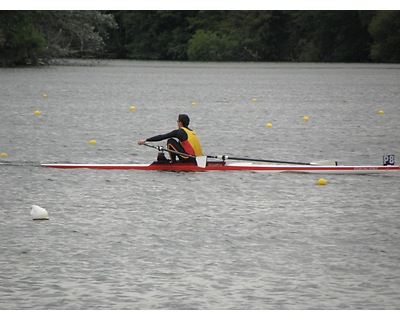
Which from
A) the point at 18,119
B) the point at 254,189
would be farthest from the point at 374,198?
the point at 18,119

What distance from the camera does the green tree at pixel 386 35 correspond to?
76312mm

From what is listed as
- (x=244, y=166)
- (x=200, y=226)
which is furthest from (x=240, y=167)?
(x=200, y=226)

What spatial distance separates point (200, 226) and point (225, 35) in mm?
87581

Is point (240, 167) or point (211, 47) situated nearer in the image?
point (240, 167)

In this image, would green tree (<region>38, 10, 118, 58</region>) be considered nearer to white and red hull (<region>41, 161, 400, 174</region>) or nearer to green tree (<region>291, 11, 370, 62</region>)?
green tree (<region>291, 11, 370, 62</region>)

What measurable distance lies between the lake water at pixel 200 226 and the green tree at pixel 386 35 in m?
56.8

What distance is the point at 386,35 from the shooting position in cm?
7800

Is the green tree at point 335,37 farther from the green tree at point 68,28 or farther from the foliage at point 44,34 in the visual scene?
the green tree at point 68,28

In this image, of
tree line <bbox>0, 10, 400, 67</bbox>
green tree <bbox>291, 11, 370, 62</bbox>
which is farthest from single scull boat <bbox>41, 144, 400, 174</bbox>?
green tree <bbox>291, 11, 370, 62</bbox>

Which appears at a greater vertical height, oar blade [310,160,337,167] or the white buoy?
oar blade [310,160,337,167]

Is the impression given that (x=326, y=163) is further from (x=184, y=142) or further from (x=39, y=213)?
(x=39, y=213)

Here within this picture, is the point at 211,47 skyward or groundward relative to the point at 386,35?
groundward

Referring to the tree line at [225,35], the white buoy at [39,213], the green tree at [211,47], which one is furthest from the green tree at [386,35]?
the white buoy at [39,213]

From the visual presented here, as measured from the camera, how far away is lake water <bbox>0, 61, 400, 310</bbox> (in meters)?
7.12
